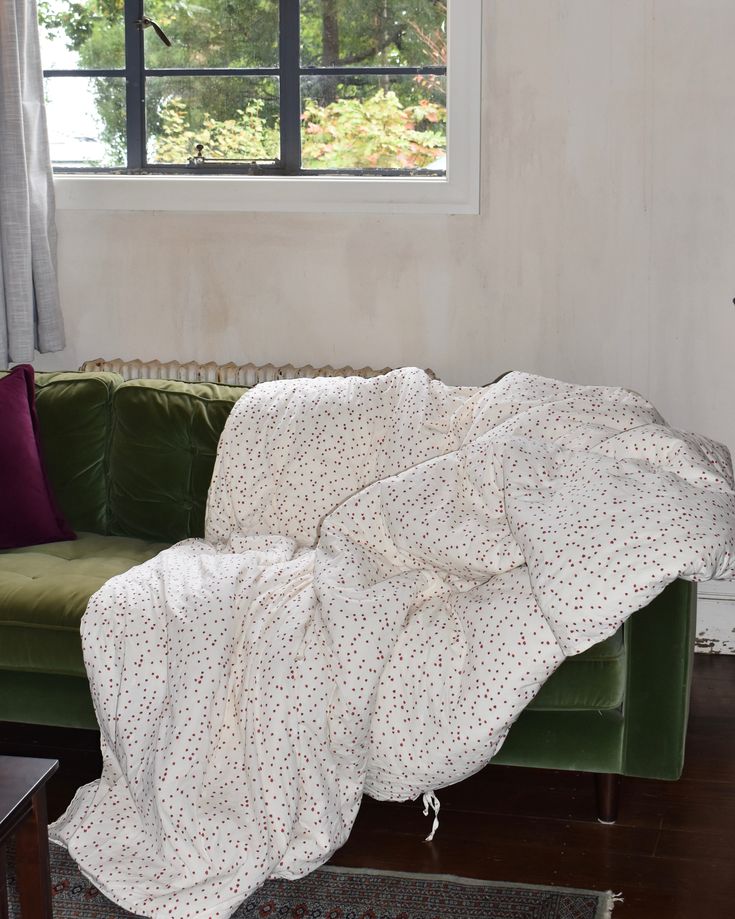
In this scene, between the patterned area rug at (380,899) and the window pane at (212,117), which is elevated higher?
the window pane at (212,117)

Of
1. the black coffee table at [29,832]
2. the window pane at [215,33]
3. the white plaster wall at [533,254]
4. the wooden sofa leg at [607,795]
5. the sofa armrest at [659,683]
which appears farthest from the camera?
the window pane at [215,33]

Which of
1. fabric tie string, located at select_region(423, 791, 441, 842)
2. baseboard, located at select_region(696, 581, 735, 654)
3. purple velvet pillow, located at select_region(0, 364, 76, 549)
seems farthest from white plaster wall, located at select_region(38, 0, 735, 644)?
fabric tie string, located at select_region(423, 791, 441, 842)

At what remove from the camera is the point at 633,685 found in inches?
85.9

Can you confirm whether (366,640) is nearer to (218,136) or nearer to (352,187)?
(352,187)

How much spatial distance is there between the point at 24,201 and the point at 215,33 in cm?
82

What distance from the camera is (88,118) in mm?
3623

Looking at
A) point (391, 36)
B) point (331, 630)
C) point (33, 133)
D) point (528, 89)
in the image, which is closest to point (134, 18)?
point (33, 133)

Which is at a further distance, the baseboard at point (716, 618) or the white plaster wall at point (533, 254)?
the baseboard at point (716, 618)

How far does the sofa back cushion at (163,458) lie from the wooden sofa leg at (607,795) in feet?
3.79

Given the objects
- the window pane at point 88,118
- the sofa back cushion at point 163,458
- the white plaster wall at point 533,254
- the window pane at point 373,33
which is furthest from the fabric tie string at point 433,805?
the window pane at point 88,118

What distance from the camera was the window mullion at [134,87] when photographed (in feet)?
11.7

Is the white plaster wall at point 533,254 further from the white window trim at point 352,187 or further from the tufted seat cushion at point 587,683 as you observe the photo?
the tufted seat cushion at point 587,683

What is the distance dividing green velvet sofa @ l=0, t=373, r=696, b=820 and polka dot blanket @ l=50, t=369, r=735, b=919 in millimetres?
143

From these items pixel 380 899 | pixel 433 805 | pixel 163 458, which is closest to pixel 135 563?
pixel 163 458
